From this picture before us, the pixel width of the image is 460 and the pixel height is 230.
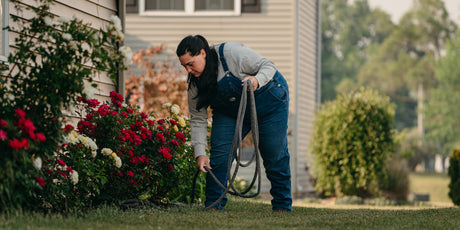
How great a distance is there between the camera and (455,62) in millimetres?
32906

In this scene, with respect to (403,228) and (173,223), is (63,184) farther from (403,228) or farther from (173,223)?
(403,228)

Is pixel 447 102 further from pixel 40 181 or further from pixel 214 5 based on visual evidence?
pixel 40 181

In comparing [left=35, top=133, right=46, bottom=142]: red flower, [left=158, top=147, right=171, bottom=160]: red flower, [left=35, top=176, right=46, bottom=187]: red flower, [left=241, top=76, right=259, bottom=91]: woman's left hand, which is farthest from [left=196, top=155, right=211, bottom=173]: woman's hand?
[left=35, top=133, right=46, bottom=142]: red flower

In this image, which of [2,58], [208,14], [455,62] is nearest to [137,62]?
[208,14]

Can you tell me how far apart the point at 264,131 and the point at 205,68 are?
0.68 meters

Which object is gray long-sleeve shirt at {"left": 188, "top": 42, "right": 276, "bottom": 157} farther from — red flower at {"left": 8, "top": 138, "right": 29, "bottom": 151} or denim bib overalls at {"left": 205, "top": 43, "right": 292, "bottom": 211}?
red flower at {"left": 8, "top": 138, "right": 29, "bottom": 151}

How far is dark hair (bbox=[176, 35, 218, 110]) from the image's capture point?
15.2ft

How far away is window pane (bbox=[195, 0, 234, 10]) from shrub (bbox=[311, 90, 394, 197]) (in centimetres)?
306

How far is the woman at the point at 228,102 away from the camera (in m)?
4.73

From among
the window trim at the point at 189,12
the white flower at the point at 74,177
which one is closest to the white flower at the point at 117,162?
the white flower at the point at 74,177

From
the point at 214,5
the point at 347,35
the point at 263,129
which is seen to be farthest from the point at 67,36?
the point at 347,35

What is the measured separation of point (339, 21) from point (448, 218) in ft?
143

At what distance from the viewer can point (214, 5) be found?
42.7 ft

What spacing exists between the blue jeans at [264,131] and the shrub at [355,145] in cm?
669
